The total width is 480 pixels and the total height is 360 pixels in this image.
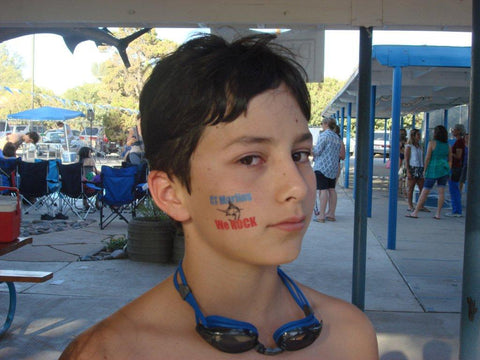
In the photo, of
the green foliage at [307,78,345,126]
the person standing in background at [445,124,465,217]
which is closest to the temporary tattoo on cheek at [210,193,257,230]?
the person standing in background at [445,124,465,217]

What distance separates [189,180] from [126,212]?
983cm

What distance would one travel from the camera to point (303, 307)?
1.34m

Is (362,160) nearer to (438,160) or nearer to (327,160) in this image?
(327,160)

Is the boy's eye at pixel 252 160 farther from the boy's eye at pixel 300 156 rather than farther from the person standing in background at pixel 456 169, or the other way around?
the person standing in background at pixel 456 169

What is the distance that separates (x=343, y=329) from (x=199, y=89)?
76cm

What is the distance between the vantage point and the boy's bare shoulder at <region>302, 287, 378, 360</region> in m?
1.33

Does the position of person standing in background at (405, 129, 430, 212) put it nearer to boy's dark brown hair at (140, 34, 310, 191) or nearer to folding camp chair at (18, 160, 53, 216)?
folding camp chair at (18, 160, 53, 216)

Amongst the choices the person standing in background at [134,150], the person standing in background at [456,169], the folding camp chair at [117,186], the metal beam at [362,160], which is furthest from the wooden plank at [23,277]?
the person standing in background at [456,169]

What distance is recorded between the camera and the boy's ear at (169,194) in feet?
4.07

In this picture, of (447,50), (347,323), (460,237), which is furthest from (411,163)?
(347,323)

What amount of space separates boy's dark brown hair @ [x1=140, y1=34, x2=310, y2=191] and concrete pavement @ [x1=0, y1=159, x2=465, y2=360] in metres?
3.09

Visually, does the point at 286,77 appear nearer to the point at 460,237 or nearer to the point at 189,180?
the point at 189,180

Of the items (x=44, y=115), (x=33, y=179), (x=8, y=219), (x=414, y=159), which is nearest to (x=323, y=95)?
(x=44, y=115)

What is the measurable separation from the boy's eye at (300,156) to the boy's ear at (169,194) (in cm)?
29
